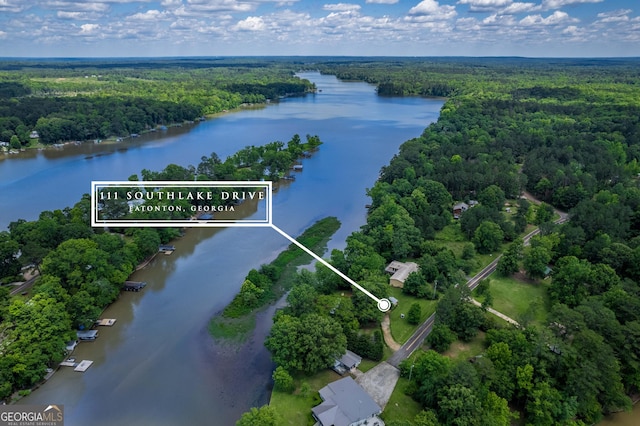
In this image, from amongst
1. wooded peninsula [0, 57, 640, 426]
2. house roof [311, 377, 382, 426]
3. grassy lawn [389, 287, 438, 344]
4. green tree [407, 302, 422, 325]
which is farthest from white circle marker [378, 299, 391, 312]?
house roof [311, 377, 382, 426]

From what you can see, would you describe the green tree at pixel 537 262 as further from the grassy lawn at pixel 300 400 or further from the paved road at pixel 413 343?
the grassy lawn at pixel 300 400

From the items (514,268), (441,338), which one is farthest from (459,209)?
(441,338)

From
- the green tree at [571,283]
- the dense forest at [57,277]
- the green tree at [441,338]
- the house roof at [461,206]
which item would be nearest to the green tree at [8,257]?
the dense forest at [57,277]

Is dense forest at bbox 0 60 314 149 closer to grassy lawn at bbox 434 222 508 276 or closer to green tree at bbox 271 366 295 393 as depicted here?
grassy lawn at bbox 434 222 508 276

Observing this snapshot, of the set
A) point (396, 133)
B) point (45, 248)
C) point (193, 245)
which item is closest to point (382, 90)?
point (396, 133)

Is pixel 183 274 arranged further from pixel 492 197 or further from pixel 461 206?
pixel 492 197

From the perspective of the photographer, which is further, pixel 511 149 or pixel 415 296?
pixel 511 149

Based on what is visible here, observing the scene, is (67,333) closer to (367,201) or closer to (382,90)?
(367,201)
